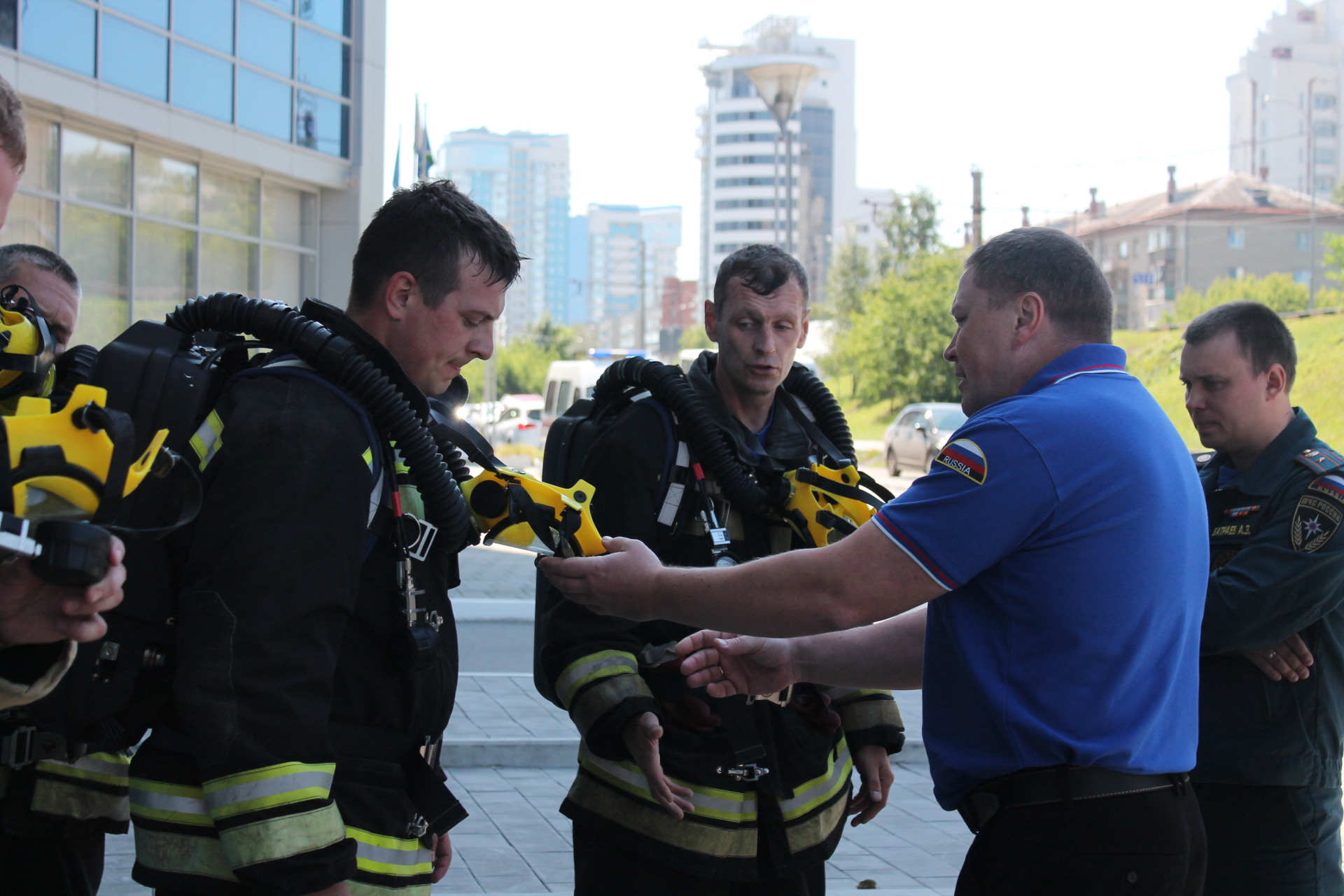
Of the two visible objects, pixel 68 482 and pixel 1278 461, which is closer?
pixel 68 482

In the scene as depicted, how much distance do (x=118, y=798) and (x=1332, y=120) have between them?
470 feet

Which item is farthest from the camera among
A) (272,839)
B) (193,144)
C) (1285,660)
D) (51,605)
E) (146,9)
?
(193,144)

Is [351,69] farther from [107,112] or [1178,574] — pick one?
[1178,574]

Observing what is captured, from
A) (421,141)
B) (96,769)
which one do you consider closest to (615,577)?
(96,769)

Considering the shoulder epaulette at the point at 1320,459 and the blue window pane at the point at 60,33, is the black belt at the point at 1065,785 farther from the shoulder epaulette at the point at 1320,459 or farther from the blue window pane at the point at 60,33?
the blue window pane at the point at 60,33

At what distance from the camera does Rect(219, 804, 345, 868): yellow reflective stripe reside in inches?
76.1

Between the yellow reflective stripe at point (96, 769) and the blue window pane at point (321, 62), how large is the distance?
1788 cm

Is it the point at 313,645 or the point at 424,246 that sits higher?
the point at 424,246

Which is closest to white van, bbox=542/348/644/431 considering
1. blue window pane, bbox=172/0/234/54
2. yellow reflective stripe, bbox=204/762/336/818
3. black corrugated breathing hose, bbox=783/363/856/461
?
blue window pane, bbox=172/0/234/54

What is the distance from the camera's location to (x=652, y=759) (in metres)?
2.96

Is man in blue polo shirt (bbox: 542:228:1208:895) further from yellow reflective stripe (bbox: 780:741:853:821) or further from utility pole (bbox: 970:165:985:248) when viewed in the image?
utility pole (bbox: 970:165:985:248)

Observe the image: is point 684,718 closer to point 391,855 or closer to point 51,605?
point 391,855

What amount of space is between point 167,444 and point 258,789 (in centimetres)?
61

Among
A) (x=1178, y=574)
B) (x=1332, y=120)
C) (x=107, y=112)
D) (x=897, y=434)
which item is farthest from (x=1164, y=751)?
(x=1332, y=120)
